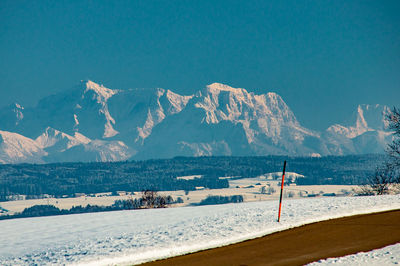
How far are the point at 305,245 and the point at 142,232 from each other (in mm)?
7425

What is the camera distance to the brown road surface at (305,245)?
1928cm

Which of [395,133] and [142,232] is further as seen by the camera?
[395,133]

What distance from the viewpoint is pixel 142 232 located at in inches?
981

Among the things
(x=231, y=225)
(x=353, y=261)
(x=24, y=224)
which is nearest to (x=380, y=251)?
(x=353, y=261)

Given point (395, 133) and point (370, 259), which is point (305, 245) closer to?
point (370, 259)

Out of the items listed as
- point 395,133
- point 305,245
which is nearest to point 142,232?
point 305,245

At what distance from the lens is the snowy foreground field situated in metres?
20.4

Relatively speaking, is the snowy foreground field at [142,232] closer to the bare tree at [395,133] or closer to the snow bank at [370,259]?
the snow bank at [370,259]

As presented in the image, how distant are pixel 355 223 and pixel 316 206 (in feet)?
17.1

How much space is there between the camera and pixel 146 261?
19812mm

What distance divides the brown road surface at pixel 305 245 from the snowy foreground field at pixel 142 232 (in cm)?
63

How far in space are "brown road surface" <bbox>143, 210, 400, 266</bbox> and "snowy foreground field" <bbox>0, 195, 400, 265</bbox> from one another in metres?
0.63

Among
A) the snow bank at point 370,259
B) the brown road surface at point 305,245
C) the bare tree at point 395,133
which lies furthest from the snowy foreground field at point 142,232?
the bare tree at point 395,133

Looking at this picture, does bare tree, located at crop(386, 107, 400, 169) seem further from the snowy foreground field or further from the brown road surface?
the brown road surface
